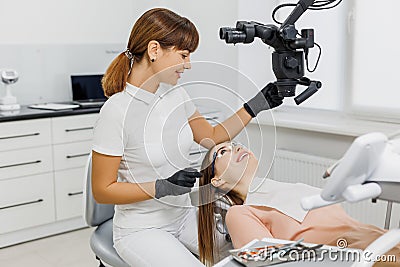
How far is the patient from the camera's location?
Answer: 1.34 metres

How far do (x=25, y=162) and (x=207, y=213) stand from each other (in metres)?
1.88

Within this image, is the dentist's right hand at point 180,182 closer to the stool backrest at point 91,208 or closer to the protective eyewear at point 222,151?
the protective eyewear at point 222,151

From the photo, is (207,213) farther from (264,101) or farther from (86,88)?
(86,88)

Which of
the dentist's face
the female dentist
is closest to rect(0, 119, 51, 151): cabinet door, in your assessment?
the female dentist

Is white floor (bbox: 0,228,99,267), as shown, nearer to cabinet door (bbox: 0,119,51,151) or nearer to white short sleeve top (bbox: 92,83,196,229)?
cabinet door (bbox: 0,119,51,151)

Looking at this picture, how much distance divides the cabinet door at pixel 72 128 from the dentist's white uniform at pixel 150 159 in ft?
5.25

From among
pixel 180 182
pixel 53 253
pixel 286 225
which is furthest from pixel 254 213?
pixel 53 253

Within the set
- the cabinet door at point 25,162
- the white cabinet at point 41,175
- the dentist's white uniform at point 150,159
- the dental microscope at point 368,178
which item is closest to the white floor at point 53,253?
the white cabinet at point 41,175

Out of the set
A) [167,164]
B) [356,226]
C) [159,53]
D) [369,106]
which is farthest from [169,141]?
[369,106]

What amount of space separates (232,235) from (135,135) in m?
0.43

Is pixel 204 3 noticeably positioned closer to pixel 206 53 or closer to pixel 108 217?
pixel 206 53

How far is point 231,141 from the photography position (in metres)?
1.55

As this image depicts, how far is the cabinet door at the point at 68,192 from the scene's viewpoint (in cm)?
331

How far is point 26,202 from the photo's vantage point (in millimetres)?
3182
